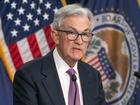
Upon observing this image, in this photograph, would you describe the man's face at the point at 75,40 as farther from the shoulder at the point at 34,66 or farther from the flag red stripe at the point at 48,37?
the flag red stripe at the point at 48,37

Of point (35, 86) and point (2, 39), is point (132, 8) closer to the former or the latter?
point (2, 39)

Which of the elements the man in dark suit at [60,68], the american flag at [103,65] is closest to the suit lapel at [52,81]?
the man in dark suit at [60,68]

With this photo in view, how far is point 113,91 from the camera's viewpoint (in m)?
4.10

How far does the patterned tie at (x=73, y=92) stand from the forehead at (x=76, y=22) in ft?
0.71

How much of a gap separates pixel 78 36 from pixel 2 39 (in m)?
2.05

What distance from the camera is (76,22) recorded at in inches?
67.6

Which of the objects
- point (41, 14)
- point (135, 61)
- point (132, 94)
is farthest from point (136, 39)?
point (41, 14)

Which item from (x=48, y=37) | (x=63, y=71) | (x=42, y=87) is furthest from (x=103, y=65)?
(x=42, y=87)

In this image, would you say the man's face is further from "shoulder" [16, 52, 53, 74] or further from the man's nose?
"shoulder" [16, 52, 53, 74]

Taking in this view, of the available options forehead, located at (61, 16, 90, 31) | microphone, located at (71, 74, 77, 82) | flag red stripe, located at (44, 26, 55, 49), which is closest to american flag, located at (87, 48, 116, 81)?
flag red stripe, located at (44, 26, 55, 49)

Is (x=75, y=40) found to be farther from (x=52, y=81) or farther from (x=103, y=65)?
(x=103, y=65)

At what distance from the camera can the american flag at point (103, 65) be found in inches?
160

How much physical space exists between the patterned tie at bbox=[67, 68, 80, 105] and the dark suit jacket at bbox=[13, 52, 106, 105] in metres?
0.04

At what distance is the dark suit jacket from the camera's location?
5.60 feet
